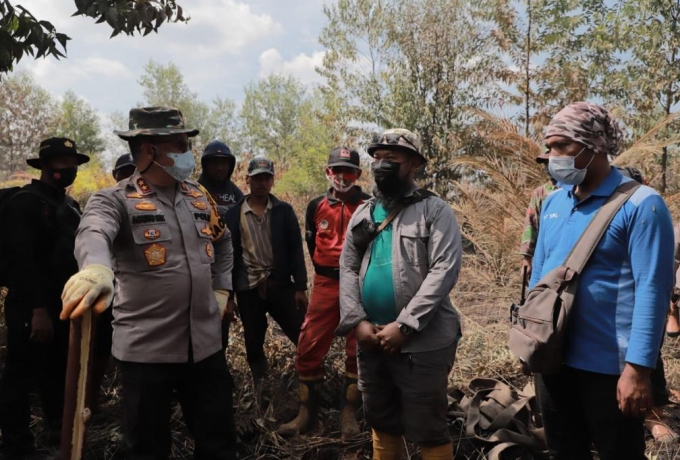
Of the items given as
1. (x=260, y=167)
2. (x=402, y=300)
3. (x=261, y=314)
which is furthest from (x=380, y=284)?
(x=260, y=167)

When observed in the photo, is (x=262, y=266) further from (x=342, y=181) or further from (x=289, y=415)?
(x=289, y=415)

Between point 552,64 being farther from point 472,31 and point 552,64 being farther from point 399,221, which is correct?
point 399,221

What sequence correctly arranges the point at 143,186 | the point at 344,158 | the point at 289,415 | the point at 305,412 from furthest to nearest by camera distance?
1. the point at 344,158
2. the point at 289,415
3. the point at 305,412
4. the point at 143,186

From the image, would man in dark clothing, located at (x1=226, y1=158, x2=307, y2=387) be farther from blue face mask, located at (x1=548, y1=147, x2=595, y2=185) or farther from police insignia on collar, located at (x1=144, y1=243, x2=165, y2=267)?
blue face mask, located at (x1=548, y1=147, x2=595, y2=185)

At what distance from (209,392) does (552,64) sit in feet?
30.5

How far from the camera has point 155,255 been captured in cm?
229

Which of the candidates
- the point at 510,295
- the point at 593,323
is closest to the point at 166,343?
the point at 593,323

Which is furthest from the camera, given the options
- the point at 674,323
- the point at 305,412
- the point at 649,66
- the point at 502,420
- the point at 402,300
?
the point at 649,66

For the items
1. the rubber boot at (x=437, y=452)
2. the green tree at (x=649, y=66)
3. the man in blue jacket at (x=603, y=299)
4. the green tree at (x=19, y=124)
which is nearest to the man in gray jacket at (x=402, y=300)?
the rubber boot at (x=437, y=452)

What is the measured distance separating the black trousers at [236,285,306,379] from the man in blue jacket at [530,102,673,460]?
2.21 metres

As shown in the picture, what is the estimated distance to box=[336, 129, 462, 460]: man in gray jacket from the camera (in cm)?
252

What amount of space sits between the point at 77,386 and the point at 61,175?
2.19 meters

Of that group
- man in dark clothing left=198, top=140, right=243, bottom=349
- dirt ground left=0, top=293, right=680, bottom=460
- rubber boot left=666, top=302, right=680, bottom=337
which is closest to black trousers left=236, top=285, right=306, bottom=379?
dirt ground left=0, top=293, right=680, bottom=460

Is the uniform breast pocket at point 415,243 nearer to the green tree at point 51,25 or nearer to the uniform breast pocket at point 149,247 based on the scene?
the uniform breast pocket at point 149,247
